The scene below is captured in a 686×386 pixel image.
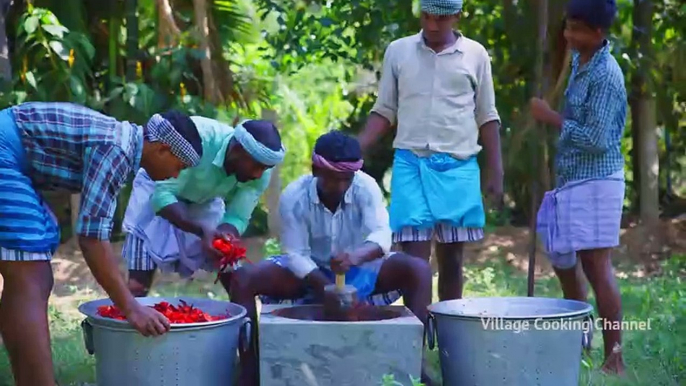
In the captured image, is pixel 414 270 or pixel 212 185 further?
pixel 212 185

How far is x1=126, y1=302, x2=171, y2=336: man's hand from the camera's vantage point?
376 centimetres

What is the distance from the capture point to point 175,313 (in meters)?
4.04

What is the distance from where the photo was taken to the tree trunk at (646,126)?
29.7 feet

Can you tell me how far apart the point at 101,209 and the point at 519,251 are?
18.9ft

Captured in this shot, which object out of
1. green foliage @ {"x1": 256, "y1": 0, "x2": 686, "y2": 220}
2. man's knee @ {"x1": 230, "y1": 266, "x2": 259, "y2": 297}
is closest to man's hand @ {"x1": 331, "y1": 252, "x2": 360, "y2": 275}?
man's knee @ {"x1": 230, "y1": 266, "x2": 259, "y2": 297}

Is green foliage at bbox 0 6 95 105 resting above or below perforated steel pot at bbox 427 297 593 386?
above

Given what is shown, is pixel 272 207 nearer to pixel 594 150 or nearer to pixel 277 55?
pixel 277 55

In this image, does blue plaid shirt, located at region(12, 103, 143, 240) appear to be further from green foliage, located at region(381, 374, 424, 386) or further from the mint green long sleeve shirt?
green foliage, located at region(381, 374, 424, 386)

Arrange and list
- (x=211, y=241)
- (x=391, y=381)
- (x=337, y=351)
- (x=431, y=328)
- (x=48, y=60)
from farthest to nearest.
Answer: (x=48, y=60) < (x=211, y=241) < (x=431, y=328) < (x=337, y=351) < (x=391, y=381)

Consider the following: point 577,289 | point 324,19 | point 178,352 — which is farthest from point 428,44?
point 324,19

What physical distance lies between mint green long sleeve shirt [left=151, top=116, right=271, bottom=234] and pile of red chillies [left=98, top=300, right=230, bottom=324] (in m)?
0.68

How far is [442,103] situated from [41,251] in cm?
204

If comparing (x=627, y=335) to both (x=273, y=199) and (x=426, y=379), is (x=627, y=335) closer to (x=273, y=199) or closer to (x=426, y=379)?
(x=426, y=379)

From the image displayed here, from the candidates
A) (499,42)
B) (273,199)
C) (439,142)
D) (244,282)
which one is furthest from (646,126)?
(244,282)
